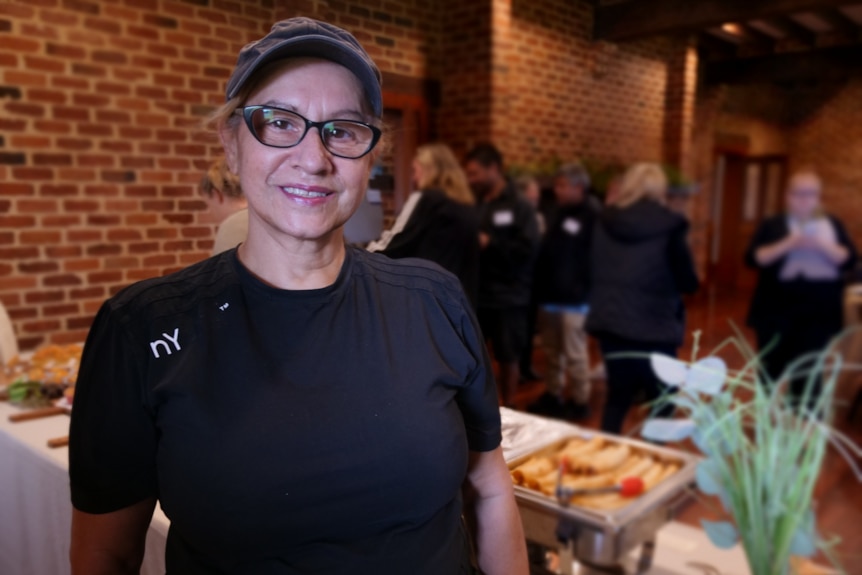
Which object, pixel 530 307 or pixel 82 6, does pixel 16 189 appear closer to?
pixel 82 6

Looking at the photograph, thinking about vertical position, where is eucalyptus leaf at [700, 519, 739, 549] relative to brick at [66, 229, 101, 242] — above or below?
below

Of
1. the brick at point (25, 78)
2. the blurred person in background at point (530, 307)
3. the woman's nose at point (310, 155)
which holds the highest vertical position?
the brick at point (25, 78)

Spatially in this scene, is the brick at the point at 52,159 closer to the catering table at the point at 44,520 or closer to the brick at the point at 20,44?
the brick at the point at 20,44

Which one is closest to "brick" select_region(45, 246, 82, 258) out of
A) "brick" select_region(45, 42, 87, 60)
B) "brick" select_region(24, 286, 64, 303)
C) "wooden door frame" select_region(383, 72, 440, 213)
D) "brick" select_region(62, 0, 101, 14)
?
"brick" select_region(24, 286, 64, 303)

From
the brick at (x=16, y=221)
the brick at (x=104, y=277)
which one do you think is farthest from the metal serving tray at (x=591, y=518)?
the brick at (x=16, y=221)

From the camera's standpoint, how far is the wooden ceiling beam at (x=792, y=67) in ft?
2.58

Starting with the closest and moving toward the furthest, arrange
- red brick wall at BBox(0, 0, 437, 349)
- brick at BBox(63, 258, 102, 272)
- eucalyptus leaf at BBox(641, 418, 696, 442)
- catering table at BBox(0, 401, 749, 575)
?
eucalyptus leaf at BBox(641, 418, 696, 442), catering table at BBox(0, 401, 749, 575), red brick wall at BBox(0, 0, 437, 349), brick at BBox(63, 258, 102, 272)

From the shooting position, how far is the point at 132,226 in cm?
143

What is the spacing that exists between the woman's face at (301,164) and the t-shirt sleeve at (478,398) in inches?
9.4

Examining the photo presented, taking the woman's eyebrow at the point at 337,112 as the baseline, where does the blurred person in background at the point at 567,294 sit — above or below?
below

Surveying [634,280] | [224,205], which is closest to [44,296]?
[224,205]

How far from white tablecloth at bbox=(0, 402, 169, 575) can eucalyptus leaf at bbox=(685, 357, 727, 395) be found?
981 mm

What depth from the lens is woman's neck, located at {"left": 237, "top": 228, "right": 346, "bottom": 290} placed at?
2.61ft

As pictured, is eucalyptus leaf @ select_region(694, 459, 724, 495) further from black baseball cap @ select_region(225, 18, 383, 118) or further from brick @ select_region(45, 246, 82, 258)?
brick @ select_region(45, 246, 82, 258)
